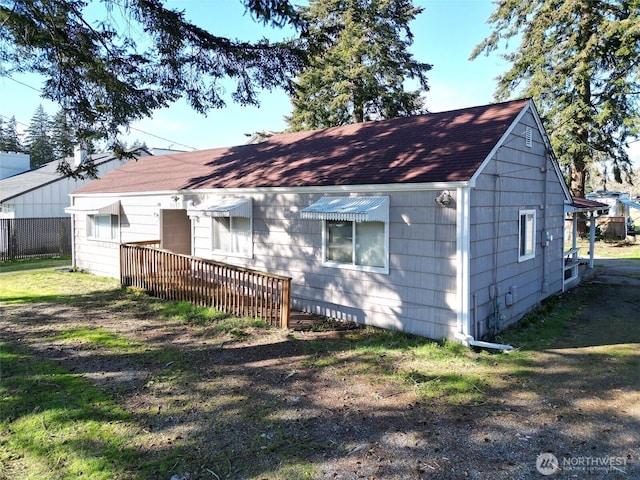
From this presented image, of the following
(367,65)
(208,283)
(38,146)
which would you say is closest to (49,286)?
(208,283)

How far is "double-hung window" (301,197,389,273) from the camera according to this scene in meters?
7.59

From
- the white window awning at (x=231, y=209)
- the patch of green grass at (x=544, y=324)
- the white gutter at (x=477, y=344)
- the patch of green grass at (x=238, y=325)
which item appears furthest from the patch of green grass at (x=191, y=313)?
the patch of green grass at (x=544, y=324)

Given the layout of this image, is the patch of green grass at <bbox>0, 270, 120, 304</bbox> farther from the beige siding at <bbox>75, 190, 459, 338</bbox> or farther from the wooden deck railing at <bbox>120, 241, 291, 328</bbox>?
the beige siding at <bbox>75, 190, 459, 338</bbox>

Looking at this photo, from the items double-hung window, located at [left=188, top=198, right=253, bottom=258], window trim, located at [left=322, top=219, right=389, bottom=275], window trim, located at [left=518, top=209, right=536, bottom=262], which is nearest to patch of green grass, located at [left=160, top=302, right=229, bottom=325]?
double-hung window, located at [left=188, top=198, right=253, bottom=258]

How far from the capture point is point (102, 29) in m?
7.88

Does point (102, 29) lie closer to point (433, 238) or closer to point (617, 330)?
point (433, 238)

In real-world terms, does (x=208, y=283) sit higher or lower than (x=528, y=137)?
lower

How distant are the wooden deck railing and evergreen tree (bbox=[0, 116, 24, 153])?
2286 inches

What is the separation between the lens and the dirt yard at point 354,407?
3.81 metres

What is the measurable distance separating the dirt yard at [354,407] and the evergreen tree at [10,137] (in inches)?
2457

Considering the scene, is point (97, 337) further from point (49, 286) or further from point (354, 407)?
point (49, 286)

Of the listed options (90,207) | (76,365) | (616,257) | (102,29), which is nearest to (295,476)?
(76,365)

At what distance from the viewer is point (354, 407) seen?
4898 millimetres

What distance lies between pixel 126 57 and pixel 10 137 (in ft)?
219
